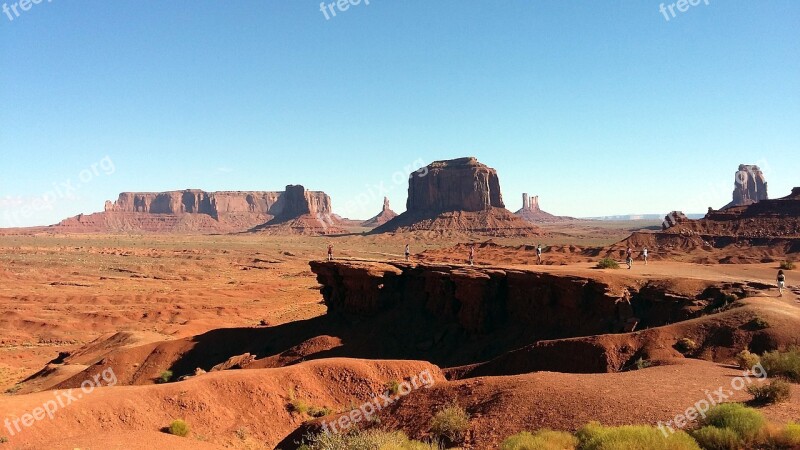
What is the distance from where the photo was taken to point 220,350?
86.8 ft

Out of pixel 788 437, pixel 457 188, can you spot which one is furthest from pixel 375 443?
pixel 457 188

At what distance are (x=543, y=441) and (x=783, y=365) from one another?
25.2 feet

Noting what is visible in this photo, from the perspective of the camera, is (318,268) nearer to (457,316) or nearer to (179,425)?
(457,316)

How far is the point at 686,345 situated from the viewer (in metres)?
15.3

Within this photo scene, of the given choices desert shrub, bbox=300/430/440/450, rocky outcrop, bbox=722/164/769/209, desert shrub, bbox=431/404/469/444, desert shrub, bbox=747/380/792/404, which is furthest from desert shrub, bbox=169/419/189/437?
rocky outcrop, bbox=722/164/769/209

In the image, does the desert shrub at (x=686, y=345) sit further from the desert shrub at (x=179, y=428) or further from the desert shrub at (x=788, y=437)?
the desert shrub at (x=179, y=428)

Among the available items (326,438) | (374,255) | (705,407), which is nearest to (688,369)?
(705,407)

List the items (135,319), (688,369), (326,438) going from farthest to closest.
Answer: (135,319) → (688,369) → (326,438)

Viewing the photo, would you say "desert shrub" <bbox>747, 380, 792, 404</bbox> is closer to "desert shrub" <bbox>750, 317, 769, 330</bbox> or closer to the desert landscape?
the desert landscape

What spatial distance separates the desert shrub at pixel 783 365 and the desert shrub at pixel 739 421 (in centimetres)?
483

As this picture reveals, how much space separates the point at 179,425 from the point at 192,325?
971 inches

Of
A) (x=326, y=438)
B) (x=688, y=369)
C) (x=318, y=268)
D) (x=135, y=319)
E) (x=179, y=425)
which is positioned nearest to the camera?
(x=326, y=438)

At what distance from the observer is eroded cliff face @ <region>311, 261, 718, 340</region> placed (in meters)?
19.9

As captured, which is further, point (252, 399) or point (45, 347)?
point (45, 347)
